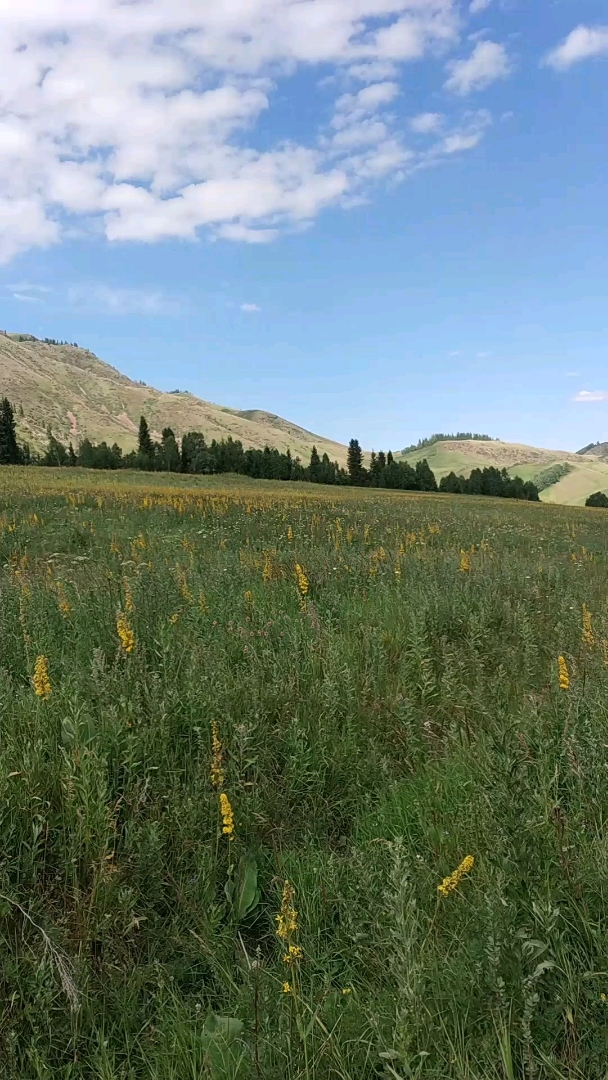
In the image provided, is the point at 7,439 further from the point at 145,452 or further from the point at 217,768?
the point at 217,768

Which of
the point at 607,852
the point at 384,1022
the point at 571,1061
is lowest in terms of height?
the point at 384,1022

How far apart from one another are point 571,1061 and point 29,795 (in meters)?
2.12

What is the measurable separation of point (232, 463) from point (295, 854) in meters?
91.4

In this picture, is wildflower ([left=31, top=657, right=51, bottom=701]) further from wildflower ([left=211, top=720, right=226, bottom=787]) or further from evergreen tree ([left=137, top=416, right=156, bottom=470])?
evergreen tree ([left=137, top=416, right=156, bottom=470])

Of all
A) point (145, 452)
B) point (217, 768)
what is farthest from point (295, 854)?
point (145, 452)

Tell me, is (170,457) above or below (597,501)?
above

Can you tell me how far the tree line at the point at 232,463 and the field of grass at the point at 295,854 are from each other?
73.7 metres

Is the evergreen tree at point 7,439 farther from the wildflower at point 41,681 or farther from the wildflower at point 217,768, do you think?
the wildflower at point 217,768

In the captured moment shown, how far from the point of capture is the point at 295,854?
8.42 feet

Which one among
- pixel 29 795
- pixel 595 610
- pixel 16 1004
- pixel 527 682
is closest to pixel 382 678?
pixel 527 682

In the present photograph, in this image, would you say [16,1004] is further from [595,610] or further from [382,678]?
[595,610]

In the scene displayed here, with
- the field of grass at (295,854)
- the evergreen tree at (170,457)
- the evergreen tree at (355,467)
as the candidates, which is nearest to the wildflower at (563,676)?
the field of grass at (295,854)

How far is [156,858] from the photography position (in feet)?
7.70

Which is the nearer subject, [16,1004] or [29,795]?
[16,1004]
